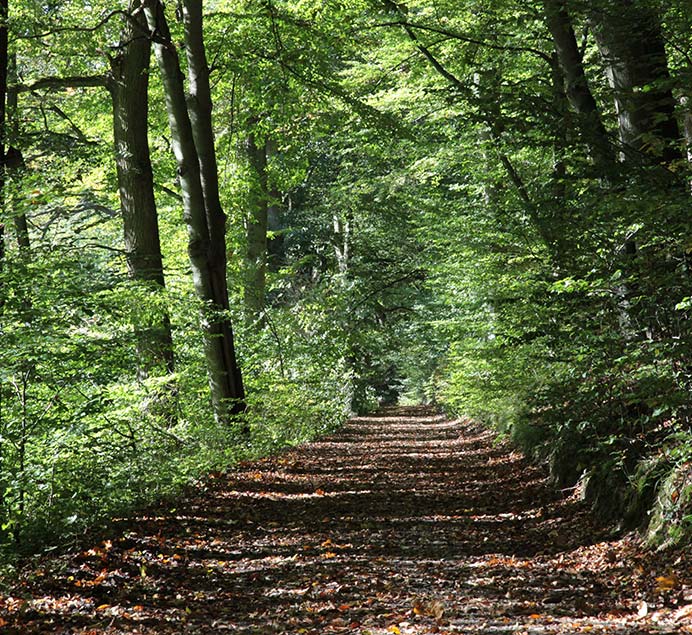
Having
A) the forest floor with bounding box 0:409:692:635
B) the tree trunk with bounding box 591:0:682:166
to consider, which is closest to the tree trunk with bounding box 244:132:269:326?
the forest floor with bounding box 0:409:692:635

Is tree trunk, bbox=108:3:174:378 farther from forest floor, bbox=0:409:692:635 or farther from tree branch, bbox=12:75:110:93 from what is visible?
forest floor, bbox=0:409:692:635

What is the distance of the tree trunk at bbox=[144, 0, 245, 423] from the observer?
11.0 meters

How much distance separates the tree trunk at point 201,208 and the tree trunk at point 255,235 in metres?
4.42

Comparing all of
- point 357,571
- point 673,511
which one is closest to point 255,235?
point 357,571

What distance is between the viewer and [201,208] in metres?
11.4

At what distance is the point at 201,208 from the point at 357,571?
7010 millimetres

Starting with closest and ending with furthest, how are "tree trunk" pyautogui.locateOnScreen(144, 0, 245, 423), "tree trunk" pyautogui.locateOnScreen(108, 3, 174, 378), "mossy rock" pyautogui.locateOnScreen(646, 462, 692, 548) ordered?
"mossy rock" pyautogui.locateOnScreen(646, 462, 692, 548), "tree trunk" pyautogui.locateOnScreen(144, 0, 245, 423), "tree trunk" pyautogui.locateOnScreen(108, 3, 174, 378)

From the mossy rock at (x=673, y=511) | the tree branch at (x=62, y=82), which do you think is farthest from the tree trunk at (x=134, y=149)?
the mossy rock at (x=673, y=511)

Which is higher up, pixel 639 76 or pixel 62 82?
pixel 62 82

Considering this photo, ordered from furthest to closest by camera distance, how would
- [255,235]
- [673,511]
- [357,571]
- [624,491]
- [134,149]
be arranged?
[255,235], [134,149], [624,491], [357,571], [673,511]

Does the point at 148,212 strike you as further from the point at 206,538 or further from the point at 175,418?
the point at 206,538

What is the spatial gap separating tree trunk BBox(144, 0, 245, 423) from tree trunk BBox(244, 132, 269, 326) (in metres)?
4.42

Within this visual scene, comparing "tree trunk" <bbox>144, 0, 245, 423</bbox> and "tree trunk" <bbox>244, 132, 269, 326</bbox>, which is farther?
"tree trunk" <bbox>244, 132, 269, 326</bbox>

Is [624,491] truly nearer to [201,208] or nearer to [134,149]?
[201,208]
